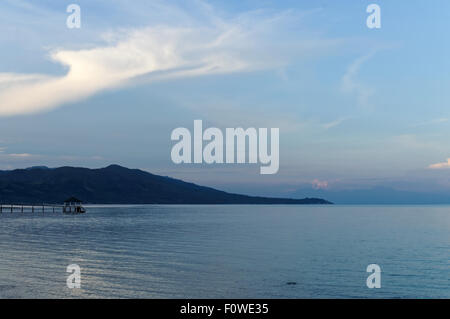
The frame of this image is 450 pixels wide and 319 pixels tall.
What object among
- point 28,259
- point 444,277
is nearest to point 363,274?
point 444,277

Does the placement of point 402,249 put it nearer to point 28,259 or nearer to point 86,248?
point 86,248

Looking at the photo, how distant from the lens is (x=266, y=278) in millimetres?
34219

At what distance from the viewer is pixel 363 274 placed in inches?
1442

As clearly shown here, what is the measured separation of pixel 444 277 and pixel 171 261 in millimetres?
24402

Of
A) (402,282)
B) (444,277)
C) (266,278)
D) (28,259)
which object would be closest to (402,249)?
(444,277)

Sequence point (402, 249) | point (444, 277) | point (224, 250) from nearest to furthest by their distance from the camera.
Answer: point (444, 277) < point (224, 250) < point (402, 249)
